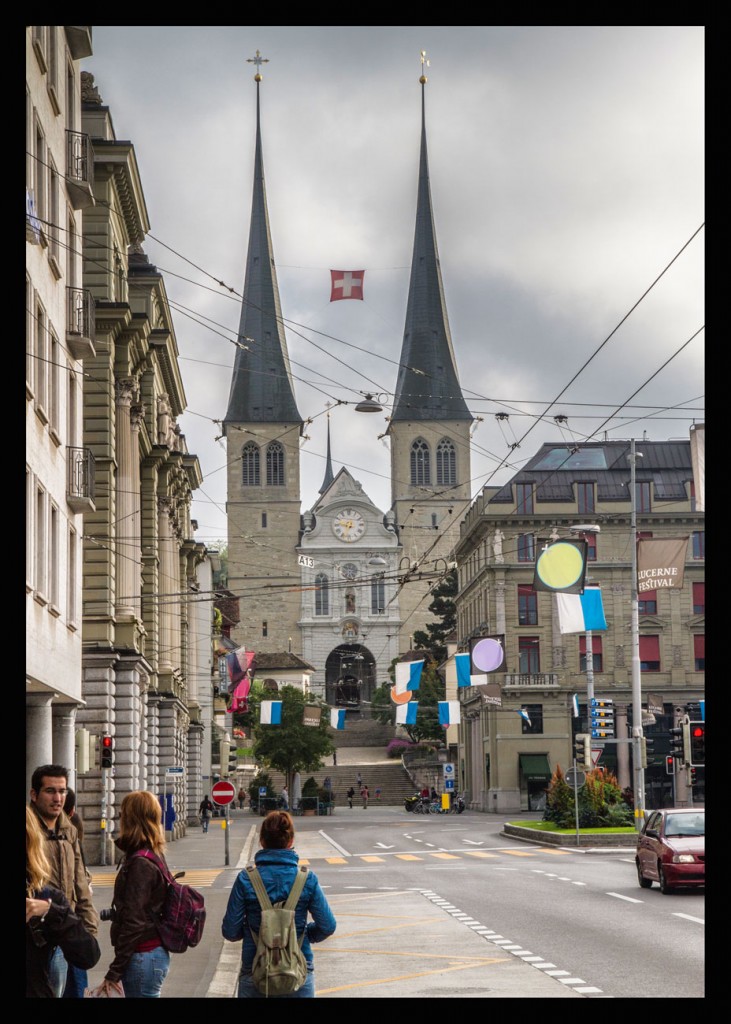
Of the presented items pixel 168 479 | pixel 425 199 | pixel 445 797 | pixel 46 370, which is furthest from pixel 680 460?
pixel 46 370

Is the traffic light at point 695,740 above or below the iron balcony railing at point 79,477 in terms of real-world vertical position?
below

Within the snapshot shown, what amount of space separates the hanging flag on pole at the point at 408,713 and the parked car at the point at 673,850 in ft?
111

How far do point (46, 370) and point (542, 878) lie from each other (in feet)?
43.5

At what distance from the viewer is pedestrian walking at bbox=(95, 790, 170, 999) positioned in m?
8.76

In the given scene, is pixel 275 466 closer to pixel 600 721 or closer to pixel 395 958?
pixel 600 721

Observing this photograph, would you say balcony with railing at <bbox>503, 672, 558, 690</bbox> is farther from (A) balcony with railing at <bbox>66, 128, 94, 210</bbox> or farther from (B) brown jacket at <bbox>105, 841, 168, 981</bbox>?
(B) brown jacket at <bbox>105, 841, 168, 981</bbox>

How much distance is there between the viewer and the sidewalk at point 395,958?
14.0 metres

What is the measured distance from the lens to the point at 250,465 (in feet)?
499

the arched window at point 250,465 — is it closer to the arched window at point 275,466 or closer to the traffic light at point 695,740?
the arched window at point 275,466

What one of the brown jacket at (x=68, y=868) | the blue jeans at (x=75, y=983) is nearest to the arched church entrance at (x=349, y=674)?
the brown jacket at (x=68, y=868)

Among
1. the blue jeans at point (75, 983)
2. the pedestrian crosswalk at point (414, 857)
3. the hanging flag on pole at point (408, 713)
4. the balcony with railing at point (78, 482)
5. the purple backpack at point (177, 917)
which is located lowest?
the pedestrian crosswalk at point (414, 857)

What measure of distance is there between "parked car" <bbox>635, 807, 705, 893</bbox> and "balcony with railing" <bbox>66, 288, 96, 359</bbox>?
12163mm

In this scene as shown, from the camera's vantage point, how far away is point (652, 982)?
45.3 ft
